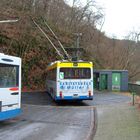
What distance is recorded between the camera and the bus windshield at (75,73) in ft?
84.9

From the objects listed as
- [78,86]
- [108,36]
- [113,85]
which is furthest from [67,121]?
[108,36]

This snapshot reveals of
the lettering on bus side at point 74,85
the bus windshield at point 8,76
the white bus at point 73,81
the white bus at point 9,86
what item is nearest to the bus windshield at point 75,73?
the white bus at point 73,81

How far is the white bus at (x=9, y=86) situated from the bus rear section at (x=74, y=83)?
32.0ft

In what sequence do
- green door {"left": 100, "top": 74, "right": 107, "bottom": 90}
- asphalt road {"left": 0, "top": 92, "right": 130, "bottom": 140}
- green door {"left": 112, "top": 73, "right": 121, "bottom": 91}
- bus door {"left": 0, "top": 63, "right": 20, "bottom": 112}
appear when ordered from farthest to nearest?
green door {"left": 100, "top": 74, "right": 107, "bottom": 90} → green door {"left": 112, "top": 73, "right": 121, "bottom": 91} → bus door {"left": 0, "top": 63, "right": 20, "bottom": 112} → asphalt road {"left": 0, "top": 92, "right": 130, "bottom": 140}

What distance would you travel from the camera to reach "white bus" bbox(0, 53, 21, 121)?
14.9m

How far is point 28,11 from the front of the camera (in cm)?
5209

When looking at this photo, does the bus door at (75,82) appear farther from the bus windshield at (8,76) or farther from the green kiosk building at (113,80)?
the green kiosk building at (113,80)

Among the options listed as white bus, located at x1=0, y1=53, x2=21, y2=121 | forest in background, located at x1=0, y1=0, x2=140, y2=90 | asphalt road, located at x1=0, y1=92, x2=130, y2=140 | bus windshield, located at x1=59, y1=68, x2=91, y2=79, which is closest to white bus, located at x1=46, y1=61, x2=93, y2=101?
bus windshield, located at x1=59, y1=68, x2=91, y2=79

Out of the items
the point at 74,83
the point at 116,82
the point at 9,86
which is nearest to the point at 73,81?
the point at 74,83

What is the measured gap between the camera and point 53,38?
162 ft

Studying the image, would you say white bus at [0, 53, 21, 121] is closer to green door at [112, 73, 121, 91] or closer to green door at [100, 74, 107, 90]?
green door at [112, 73, 121, 91]

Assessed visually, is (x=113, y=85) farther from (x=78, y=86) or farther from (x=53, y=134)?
(x=53, y=134)

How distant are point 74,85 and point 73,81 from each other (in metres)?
0.25

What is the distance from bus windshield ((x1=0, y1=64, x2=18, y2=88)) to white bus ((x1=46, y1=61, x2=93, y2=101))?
32.3ft
